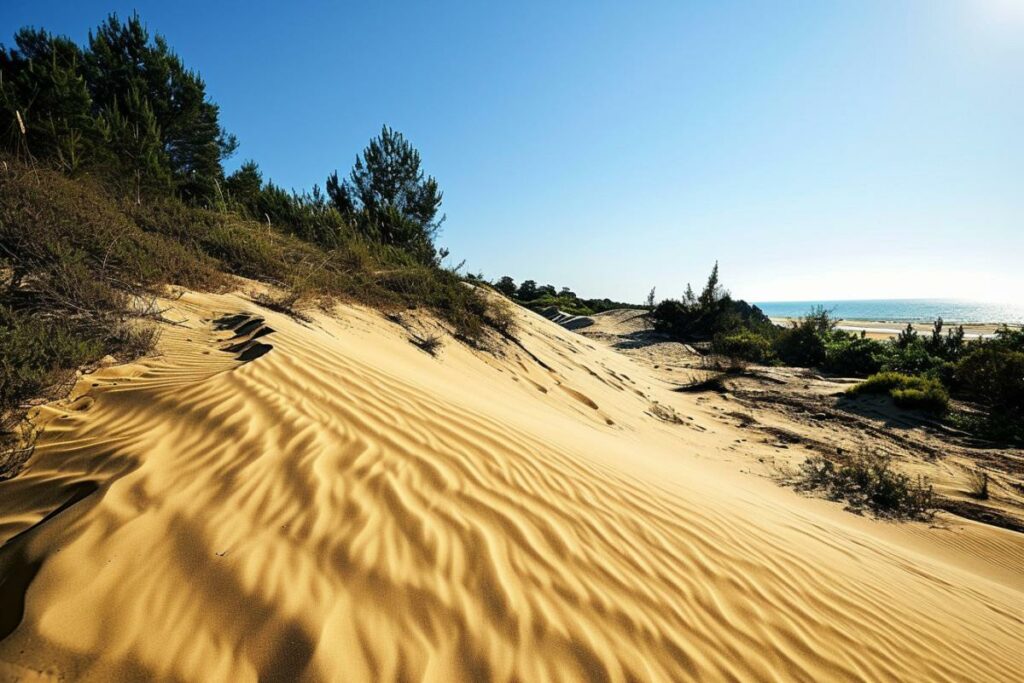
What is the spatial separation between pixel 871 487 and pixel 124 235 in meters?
9.46

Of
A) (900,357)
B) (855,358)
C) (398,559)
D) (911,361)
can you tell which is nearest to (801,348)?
(855,358)

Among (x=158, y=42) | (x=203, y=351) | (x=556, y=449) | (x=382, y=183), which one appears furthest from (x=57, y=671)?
(x=158, y=42)

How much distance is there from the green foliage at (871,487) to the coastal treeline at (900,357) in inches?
160

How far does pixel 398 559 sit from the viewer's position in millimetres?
1647

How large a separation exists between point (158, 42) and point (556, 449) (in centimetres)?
2574

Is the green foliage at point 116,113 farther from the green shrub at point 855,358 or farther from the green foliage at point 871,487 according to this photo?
the green shrub at point 855,358

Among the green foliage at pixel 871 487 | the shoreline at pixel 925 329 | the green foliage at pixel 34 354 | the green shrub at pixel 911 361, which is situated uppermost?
the shoreline at pixel 925 329

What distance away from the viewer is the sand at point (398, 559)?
130cm

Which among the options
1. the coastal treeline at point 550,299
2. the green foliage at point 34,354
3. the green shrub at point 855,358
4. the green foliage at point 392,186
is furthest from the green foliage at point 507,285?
the green foliage at point 34,354

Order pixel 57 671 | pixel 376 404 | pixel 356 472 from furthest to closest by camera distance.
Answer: pixel 376 404, pixel 356 472, pixel 57 671

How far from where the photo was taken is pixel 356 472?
83.4 inches

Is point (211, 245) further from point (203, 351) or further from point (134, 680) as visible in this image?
point (134, 680)

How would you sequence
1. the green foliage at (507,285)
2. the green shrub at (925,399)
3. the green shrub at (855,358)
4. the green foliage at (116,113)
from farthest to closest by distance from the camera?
1. the green foliage at (507,285)
2. the green shrub at (855,358)
3. the green foliage at (116,113)
4. the green shrub at (925,399)

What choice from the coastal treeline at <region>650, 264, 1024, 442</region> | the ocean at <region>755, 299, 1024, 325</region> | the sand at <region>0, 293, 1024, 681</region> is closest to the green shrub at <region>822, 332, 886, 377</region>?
the coastal treeline at <region>650, 264, 1024, 442</region>
